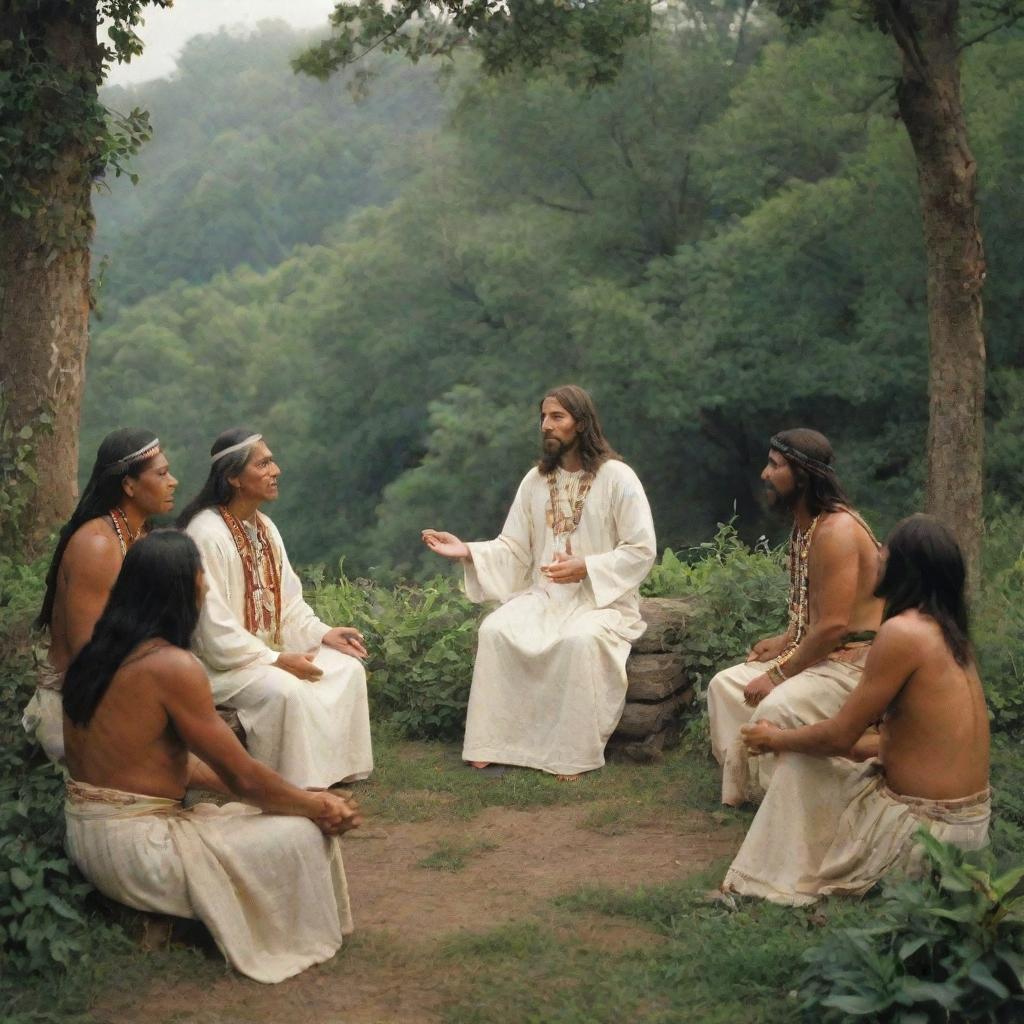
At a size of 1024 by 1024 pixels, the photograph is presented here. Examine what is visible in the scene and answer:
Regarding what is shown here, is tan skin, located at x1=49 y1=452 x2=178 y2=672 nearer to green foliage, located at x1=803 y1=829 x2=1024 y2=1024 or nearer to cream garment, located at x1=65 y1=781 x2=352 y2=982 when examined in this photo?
cream garment, located at x1=65 y1=781 x2=352 y2=982

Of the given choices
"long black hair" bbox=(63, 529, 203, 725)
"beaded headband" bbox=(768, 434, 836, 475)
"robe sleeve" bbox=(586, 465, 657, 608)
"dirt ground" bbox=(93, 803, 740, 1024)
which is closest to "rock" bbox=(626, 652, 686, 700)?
"robe sleeve" bbox=(586, 465, 657, 608)

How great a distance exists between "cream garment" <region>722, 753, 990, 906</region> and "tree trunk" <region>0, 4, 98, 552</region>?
556 centimetres

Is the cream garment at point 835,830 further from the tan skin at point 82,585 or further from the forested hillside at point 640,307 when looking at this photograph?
the forested hillside at point 640,307

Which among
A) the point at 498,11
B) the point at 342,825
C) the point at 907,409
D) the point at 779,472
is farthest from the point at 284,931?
the point at 907,409

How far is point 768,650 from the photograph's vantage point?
249 inches

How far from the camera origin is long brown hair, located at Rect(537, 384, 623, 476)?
7461 millimetres

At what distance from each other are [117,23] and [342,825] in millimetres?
6943

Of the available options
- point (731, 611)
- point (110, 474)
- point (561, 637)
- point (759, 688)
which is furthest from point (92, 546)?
point (731, 611)

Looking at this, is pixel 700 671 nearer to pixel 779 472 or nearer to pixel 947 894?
pixel 779 472

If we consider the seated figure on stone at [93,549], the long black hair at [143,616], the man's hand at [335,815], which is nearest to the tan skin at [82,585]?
the seated figure on stone at [93,549]

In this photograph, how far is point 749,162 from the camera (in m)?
25.4

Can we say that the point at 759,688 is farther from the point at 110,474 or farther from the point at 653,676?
the point at 110,474

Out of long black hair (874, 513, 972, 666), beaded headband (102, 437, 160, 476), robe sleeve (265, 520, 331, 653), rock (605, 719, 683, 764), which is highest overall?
beaded headband (102, 437, 160, 476)

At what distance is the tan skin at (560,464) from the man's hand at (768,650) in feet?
4.18
